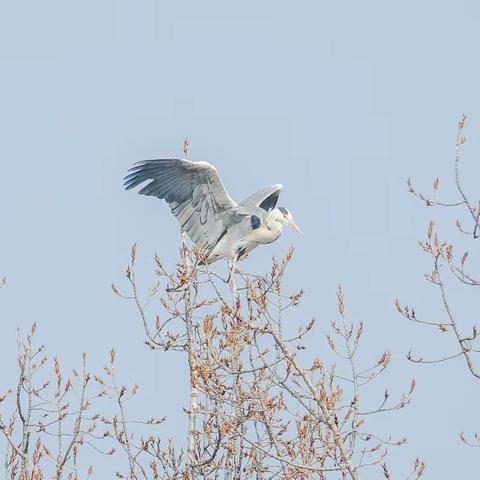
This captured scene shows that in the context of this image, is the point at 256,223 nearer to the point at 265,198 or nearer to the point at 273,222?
the point at 273,222

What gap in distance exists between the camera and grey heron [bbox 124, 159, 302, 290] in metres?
10.5

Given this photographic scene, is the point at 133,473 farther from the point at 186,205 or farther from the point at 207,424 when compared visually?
the point at 186,205

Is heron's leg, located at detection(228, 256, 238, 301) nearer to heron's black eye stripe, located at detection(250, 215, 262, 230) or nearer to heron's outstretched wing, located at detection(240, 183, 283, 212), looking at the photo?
heron's black eye stripe, located at detection(250, 215, 262, 230)

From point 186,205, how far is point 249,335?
4241 millimetres

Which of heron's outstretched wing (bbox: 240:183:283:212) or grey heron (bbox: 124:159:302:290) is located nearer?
grey heron (bbox: 124:159:302:290)

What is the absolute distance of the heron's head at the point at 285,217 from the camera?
10812 millimetres

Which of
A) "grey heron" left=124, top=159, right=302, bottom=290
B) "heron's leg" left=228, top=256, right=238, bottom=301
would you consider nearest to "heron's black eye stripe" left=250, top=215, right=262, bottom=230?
"grey heron" left=124, top=159, right=302, bottom=290

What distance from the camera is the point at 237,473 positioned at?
7074mm

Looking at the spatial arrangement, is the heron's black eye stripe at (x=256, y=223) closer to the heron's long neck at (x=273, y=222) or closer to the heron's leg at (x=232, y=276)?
the heron's long neck at (x=273, y=222)

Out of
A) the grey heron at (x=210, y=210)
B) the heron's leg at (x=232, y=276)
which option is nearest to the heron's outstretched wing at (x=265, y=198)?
the grey heron at (x=210, y=210)

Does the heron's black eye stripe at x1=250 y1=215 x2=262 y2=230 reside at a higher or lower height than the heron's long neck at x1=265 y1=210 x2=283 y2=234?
lower

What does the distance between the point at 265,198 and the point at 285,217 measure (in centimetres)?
32

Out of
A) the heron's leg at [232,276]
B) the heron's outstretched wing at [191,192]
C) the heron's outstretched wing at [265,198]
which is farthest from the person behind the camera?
the heron's outstretched wing at [265,198]

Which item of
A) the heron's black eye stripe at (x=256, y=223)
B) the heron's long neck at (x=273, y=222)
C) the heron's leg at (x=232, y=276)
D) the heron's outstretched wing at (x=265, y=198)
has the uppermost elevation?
the heron's outstretched wing at (x=265, y=198)
